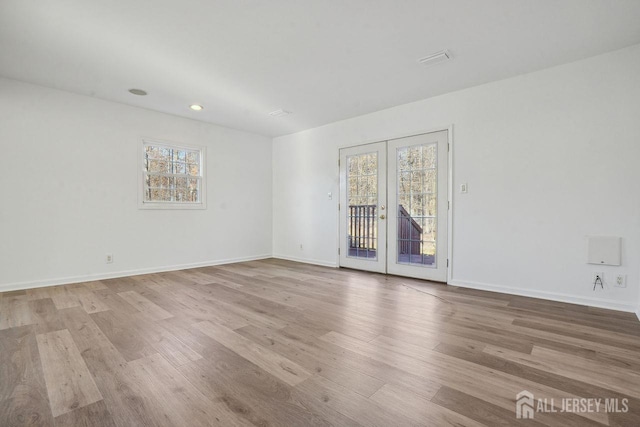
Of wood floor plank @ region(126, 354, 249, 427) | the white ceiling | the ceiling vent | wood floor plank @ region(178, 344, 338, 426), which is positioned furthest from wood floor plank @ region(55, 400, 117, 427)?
the ceiling vent

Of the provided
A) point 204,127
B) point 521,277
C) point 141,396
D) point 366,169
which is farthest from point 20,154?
point 521,277

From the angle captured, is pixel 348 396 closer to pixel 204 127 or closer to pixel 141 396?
pixel 141 396

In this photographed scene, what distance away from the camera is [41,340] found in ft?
7.52

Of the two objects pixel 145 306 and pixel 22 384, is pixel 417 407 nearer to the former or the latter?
pixel 22 384

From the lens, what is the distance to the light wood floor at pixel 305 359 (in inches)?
57.8

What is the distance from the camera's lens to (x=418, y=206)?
4430mm

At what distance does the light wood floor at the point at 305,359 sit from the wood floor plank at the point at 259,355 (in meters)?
0.01

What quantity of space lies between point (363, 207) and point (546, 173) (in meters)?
2.54

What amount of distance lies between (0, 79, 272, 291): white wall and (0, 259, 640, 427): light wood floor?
2.46ft

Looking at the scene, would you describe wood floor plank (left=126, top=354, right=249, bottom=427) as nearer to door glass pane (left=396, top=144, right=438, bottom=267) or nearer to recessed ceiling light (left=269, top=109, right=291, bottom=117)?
door glass pane (left=396, top=144, right=438, bottom=267)

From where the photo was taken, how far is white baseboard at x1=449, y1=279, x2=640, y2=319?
3.00 m

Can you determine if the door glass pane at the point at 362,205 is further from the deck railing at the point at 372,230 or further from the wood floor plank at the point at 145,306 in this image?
the wood floor plank at the point at 145,306

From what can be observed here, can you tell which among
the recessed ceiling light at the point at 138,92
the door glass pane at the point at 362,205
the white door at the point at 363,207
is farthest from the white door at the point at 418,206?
the recessed ceiling light at the point at 138,92

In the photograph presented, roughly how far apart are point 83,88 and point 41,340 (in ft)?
10.9
